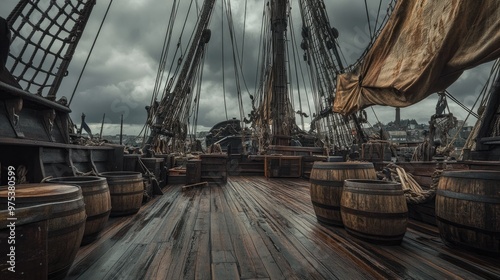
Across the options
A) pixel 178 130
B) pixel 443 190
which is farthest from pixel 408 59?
pixel 178 130

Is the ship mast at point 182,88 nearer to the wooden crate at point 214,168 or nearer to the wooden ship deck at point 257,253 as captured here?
the wooden crate at point 214,168

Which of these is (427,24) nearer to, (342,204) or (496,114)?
(342,204)

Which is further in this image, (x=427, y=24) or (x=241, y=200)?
(x=241, y=200)

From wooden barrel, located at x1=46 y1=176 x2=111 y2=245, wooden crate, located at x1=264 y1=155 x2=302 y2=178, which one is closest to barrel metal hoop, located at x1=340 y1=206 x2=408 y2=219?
wooden barrel, located at x1=46 y1=176 x2=111 y2=245

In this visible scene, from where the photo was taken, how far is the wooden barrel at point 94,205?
2.80 m

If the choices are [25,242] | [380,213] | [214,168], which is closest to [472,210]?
[380,213]

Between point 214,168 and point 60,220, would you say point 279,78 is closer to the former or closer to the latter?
point 214,168

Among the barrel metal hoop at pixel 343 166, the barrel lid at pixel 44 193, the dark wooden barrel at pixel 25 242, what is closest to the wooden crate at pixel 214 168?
the barrel metal hoop at pixel 343 166

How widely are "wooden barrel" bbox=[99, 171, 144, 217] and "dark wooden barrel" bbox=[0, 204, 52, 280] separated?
9.25 ft

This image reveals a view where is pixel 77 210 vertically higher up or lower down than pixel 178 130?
lower down

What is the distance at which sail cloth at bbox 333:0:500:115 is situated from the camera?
2.74m

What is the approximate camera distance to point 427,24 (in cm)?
337

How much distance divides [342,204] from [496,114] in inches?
162

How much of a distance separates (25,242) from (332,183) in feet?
11.5
